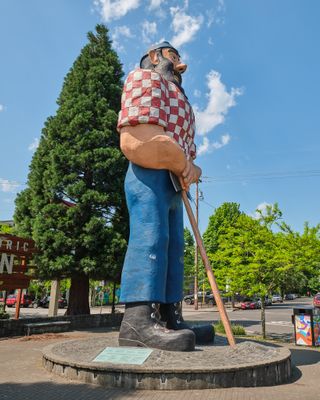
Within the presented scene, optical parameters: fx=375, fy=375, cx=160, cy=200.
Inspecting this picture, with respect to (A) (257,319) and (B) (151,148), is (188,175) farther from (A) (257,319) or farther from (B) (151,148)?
(A) (257,319)

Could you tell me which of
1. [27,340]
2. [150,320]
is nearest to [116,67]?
[27,340]

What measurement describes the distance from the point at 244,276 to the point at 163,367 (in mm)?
8016

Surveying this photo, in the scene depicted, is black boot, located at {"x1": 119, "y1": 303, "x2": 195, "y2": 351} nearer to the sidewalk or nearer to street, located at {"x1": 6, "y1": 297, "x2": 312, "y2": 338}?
the sidewalk

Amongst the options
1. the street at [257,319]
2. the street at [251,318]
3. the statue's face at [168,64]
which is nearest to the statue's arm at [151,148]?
the statue's face at [168,64]

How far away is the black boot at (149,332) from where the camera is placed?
6.08 meters

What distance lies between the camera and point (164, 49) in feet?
26.1

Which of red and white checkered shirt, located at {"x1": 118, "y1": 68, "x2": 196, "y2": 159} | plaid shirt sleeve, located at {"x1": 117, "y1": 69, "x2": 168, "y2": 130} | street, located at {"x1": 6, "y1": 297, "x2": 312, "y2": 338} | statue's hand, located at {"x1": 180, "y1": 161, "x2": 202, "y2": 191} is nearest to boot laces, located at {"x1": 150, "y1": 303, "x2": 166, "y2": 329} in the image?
statue's hand, located at {"x1": 180, "y1": 161, "x2": 202, "y2": 191}

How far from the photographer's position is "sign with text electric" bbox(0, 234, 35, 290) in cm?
1151

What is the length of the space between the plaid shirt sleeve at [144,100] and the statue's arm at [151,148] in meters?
0.13

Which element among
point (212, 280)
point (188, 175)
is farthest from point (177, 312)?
point (188, 175)

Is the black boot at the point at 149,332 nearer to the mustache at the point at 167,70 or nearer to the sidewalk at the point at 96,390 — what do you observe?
the sidewalk at the point at 96,390

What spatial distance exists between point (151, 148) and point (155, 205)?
3.42 ft

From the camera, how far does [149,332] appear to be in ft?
20.6

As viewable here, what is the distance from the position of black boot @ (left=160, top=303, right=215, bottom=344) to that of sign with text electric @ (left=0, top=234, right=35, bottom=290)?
20.6 feet
